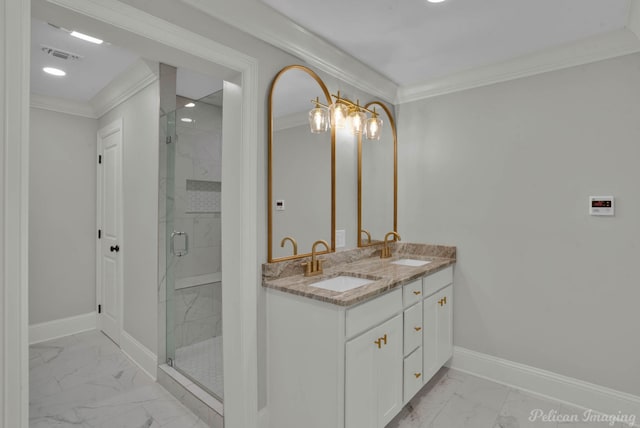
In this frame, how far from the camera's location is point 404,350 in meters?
2.13

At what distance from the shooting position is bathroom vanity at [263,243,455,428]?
169 centimetres

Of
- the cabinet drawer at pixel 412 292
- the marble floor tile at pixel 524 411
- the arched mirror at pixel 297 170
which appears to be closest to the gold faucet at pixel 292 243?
the arched mirror at pixel 297 170

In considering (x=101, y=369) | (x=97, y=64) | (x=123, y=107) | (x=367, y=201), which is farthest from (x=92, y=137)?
(x=367, y=201)

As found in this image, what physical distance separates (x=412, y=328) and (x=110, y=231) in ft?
10.2

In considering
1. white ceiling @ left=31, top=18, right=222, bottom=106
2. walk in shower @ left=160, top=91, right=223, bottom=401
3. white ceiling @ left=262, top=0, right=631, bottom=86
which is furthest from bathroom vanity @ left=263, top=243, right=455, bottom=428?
white ceiling @ left=31, top=18, right=222, bottom=106

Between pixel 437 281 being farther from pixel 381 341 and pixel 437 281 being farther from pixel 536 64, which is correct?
pixel 536 64

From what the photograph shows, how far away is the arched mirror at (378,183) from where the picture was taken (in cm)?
282

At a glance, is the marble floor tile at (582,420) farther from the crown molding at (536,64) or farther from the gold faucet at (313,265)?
the crown molding at (536,64)

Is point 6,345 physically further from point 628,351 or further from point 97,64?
point 628,351

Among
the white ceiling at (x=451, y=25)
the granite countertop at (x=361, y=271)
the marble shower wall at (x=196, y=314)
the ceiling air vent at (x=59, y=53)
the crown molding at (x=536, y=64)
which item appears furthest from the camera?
the marble shower wall at (x=196, y=314)

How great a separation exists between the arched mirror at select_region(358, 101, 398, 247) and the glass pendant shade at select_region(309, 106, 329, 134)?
44 cm

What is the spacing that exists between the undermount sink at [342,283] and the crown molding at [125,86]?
6.73 ft

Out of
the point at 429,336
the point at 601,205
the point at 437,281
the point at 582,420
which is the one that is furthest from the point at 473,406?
the point at 601,205

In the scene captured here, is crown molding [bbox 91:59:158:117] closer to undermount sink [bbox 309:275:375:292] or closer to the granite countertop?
the granite countertop
